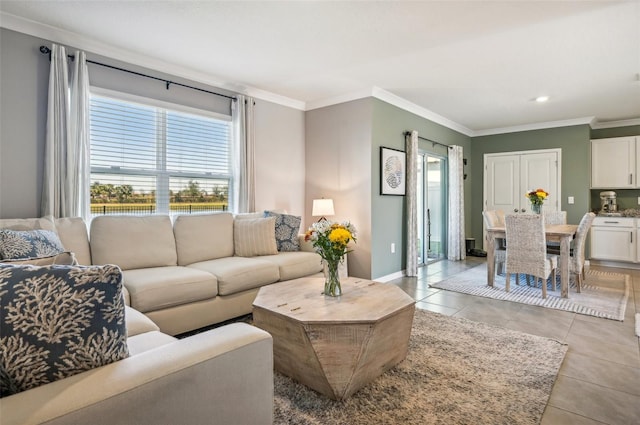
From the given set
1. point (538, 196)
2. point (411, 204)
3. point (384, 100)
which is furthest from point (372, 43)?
point (538, 196)

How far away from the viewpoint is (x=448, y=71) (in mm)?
3848

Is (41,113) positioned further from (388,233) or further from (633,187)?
(633,187)

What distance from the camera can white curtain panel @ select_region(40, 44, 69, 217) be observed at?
2.89m

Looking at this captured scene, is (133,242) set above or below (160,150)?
below

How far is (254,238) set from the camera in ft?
12.4

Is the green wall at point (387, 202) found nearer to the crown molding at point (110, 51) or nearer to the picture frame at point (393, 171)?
the picture frame at point (393, 171)

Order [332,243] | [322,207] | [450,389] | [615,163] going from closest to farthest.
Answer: [450,389] → [332,243] → [322,207] → [615,163]

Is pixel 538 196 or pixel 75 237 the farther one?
pixel 538 196

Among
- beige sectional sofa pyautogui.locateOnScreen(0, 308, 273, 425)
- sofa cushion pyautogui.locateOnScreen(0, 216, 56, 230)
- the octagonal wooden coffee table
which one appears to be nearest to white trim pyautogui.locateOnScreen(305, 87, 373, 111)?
the octagonal wooden coffee table

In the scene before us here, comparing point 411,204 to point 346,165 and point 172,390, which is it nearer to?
point 346,165

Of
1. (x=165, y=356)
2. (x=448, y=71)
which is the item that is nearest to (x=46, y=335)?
(x=165, y=356)

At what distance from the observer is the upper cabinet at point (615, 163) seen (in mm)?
5934

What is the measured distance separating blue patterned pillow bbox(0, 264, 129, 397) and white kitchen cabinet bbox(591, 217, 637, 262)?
23.9 feet

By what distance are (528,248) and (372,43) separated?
2829mm
